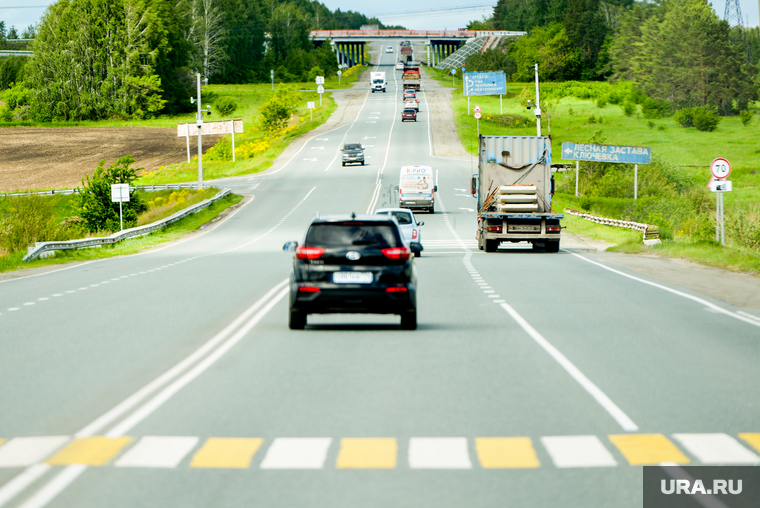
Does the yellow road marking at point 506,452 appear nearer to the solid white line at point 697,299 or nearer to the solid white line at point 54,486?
the solid white line at point 54,486

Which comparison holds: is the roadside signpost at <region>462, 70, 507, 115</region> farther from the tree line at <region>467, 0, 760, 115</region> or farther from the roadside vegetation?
the roadside vegetation

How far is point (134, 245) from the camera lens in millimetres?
38094

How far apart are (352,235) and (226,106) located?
109096mm

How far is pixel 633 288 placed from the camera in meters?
→ 19.0

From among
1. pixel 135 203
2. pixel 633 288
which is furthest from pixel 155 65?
pixel 633 288

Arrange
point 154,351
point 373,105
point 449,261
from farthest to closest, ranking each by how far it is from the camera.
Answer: point 373,105, point 449,261, point 154,351

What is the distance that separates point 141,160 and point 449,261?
61.3 metres

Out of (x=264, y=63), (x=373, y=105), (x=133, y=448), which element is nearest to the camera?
(x=133, y=448)

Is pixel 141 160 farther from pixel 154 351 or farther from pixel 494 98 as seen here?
pixel 154 351

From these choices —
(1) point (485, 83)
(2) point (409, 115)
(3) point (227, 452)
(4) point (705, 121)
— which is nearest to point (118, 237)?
(3) point (227, 452)

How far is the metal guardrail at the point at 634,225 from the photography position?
34909 mm

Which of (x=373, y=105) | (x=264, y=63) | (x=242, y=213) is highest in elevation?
(x=264, y=63)

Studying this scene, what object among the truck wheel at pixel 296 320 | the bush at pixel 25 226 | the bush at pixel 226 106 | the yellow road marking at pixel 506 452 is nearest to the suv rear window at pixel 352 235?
the truck wheel at pixel 296 320

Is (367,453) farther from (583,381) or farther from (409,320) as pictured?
(409,320)
